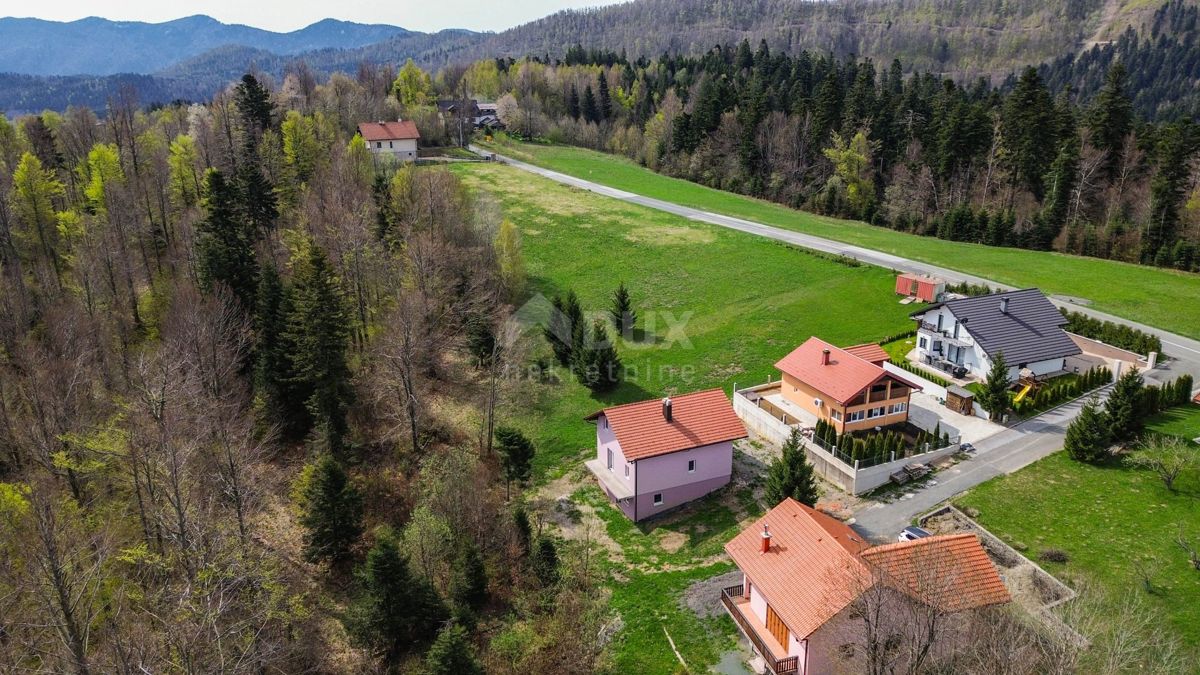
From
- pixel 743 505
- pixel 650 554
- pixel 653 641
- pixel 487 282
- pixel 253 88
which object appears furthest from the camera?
pixel 253 88

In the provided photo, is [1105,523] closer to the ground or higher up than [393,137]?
closer to the ground

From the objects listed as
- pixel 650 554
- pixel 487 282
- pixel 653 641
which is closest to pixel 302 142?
pixel 487 282

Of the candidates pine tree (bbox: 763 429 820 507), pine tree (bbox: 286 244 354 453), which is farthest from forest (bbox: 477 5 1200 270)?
pine tree (bbox: 286 244 354 453)

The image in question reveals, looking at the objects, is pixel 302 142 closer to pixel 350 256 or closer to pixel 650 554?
pixel 350 256

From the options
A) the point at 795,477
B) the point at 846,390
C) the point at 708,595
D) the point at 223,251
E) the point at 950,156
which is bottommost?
the point at 708,595

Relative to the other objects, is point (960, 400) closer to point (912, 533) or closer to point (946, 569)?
point (912, 533)

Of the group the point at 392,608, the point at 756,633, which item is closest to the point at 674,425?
the point at 756,633

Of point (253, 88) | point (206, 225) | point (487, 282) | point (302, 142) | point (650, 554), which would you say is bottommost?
point (650, 554)
